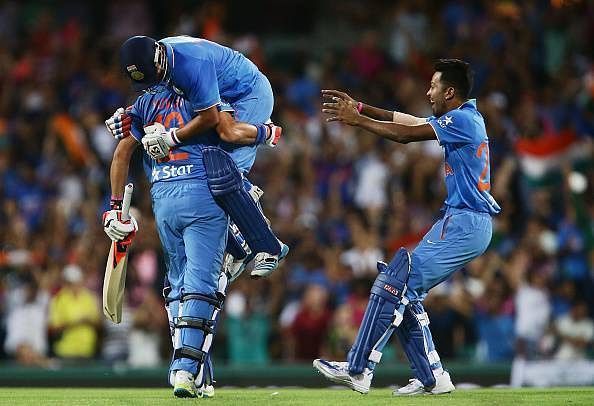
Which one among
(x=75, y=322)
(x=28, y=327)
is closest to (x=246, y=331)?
(x=75, y=322)

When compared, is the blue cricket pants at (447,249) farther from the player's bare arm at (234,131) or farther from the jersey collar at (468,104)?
the player's bare arm at (234,131)

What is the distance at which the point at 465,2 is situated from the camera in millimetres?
19016

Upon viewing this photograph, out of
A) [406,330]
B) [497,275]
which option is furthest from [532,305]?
[406,330]

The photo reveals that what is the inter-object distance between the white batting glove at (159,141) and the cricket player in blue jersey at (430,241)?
1.15 meters

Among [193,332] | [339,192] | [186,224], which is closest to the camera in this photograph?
[193,332]

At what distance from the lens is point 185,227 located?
8.90m

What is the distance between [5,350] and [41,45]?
6711mm

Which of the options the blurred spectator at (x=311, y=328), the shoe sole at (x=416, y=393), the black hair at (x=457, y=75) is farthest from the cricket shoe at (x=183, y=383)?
the blurred spectator at (x=311, y=328)

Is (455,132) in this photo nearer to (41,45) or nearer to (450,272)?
(450,272)

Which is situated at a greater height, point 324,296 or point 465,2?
point 465,2

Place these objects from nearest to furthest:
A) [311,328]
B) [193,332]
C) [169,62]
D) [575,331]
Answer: [193,332] < [169,62] < [575,331] < [311,328]

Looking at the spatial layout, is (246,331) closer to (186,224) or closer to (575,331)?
(575,331)

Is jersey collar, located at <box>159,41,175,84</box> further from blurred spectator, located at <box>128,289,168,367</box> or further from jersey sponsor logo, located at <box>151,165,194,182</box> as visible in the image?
blurred spectator, located at <box>128,289,168,367</box>

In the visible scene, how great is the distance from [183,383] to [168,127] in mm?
1931
